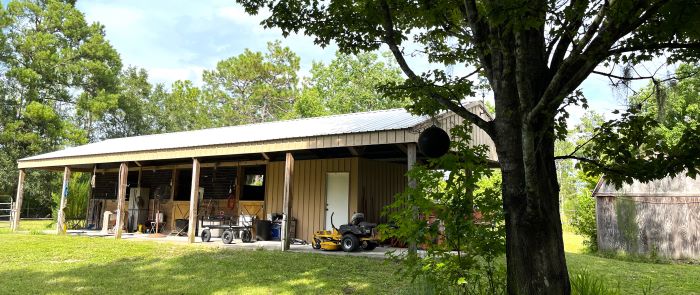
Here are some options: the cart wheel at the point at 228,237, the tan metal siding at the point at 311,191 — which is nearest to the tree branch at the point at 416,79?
the tan metal siding at the point at 311,191

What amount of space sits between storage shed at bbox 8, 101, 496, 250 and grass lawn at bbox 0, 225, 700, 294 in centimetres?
180

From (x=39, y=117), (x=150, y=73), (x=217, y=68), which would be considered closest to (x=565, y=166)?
(x=217, y=68)

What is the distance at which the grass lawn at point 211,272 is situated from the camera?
6.01 m

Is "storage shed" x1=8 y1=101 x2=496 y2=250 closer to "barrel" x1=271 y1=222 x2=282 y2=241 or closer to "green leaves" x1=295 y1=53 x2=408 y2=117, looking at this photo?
"barrel" x1=271 y1=222 x2=282 y2=241

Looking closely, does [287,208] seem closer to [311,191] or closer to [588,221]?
[311,191]

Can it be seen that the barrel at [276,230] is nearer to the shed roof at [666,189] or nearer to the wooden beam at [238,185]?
the wooden beam at [238,185]

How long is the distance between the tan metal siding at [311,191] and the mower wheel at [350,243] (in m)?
1.87

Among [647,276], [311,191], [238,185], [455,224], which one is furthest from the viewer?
[238,185]

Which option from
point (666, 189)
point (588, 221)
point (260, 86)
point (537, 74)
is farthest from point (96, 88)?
point (537, 74)

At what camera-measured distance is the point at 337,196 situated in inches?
473

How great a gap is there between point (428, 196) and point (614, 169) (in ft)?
5.39

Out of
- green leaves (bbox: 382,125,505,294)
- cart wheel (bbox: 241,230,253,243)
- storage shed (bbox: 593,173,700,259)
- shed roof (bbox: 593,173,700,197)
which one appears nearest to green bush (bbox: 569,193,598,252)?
storage shed (bbox: 593,173,700,259)

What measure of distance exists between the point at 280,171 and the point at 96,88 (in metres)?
28.6

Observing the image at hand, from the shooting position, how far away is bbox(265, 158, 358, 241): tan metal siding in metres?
11.9
